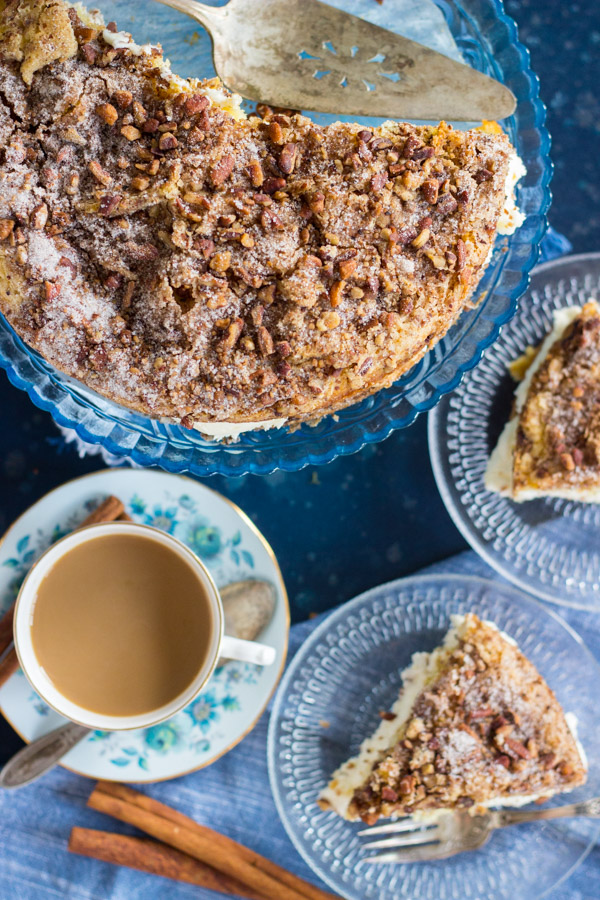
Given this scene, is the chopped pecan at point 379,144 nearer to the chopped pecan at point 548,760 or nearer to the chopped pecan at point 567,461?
the chopped pecan at point 567,461

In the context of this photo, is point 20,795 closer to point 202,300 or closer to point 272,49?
point 202,300

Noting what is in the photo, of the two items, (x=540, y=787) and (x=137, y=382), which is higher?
(x=137, y=382)

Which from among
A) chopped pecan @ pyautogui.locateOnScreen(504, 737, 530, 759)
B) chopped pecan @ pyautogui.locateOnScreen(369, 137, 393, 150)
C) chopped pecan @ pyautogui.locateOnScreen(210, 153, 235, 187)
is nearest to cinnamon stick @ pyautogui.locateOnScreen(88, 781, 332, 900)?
chopped pecan @ pyautogui.locateOnScreen(504, 737, 530, 759)

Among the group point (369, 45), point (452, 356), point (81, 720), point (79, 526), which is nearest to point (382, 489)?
point (452, 356)

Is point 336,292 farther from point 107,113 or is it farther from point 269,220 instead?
point 107,113

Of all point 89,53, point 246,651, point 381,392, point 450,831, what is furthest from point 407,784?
point 89,53
